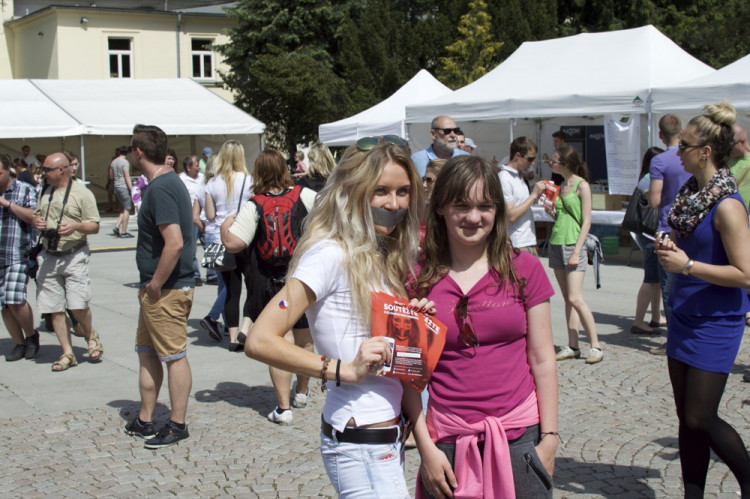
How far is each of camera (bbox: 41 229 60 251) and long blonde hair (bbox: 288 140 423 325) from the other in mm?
5150

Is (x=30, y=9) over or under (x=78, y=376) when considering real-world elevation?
over

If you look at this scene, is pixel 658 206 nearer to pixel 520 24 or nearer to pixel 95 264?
pixel 95 264

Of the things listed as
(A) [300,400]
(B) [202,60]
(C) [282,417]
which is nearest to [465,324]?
(C) [282,417]

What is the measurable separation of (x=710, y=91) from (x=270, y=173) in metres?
8.39

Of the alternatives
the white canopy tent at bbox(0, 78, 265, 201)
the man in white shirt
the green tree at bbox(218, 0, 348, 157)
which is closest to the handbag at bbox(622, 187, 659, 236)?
the man in white shirt

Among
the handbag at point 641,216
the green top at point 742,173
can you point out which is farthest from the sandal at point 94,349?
the green top at point 742,173

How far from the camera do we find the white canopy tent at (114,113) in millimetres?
23625

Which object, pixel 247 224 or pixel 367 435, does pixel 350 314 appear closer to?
pixel 367 435

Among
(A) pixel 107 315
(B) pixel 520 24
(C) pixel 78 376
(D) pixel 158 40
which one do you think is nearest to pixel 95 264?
(A) pixel 107 315

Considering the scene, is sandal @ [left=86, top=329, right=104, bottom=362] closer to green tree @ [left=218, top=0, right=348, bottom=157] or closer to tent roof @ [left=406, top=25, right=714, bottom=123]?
tent roof @ [left=406, top=25, right=714, bottom=123]

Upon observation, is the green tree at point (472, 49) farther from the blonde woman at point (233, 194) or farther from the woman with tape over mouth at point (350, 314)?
the woman with tape over mouth at point (350, 314)

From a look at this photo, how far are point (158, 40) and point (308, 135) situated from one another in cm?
939

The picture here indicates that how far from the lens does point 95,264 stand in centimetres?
1478

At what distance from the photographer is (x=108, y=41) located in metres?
36.4
